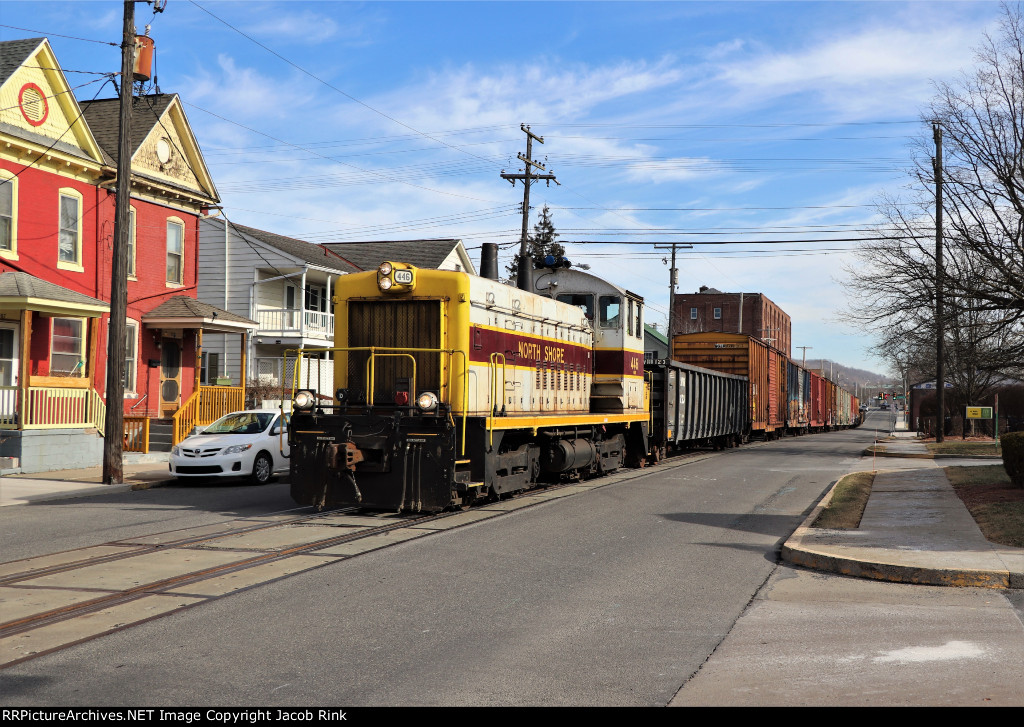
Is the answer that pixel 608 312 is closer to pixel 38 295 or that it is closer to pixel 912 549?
pixel 912 549

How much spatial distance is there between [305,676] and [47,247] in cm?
1946

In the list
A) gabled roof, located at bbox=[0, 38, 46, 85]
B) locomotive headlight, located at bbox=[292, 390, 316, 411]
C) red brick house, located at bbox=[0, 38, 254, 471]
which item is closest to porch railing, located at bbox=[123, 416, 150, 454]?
red brick house, located at bbox=[0, 38, 254, 471]

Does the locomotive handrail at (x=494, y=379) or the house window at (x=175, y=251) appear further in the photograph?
the house window at (x=175, y=251)

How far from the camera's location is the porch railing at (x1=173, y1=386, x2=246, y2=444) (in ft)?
76.0

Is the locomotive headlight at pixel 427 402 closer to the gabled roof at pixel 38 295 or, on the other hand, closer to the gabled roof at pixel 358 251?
the gabled roof at pixel 38 295

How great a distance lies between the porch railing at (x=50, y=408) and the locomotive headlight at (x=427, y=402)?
11.2 m

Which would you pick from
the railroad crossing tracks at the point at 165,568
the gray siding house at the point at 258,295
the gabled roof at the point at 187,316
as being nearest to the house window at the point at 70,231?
the gabled roof at the point at 187,316

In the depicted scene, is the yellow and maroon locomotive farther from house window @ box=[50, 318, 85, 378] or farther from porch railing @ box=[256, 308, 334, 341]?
porch railing @ box=[256, 308, 334, 341]

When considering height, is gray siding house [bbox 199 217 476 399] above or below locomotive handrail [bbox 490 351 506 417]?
above

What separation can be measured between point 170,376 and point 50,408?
6.42m

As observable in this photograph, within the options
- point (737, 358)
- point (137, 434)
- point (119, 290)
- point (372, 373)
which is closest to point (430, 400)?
point (372, 373)

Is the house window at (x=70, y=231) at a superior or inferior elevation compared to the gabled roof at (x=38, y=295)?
superior

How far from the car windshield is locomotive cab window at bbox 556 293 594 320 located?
259 inches

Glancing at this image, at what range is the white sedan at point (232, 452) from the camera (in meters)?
17.1
